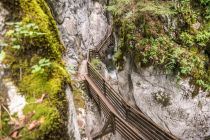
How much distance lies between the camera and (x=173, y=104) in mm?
8812

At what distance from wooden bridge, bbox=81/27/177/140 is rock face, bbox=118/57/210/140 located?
2.68ft

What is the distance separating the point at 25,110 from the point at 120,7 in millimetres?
8964

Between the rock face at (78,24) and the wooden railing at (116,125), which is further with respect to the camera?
the rock face at (78,24)

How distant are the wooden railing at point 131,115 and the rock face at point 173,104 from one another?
2.71 feet

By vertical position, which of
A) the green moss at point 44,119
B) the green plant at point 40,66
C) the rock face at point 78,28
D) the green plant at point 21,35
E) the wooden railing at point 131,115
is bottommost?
the wooden railing at point 131,115

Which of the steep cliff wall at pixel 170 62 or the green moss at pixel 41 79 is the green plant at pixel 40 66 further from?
the steep cliff wall at pixel 170 62

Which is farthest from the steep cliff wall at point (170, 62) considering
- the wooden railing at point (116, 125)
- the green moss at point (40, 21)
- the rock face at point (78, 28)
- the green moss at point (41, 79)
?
the green moss at point (41, 79)

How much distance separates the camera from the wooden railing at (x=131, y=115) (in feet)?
25.5

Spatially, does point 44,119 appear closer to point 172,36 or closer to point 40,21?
point 40,21

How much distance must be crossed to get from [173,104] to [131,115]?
1380 millimetres

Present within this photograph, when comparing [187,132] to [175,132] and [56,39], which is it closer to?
[175,132]

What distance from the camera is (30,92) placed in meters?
2.30

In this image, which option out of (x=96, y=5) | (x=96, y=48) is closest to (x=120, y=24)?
(x=96, y=48)

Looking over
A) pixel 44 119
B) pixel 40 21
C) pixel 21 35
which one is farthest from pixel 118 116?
pixel 44 119
